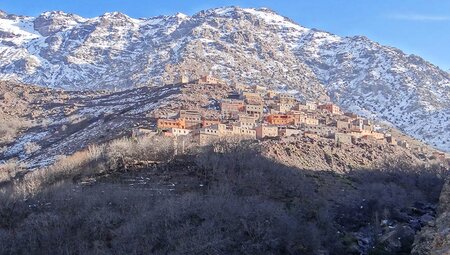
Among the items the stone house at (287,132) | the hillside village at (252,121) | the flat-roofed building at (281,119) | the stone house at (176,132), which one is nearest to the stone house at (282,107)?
the hillside village at (252,121)

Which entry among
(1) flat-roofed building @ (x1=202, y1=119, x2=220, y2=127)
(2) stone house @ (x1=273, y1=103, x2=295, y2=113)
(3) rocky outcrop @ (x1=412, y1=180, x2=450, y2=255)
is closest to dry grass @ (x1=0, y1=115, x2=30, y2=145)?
(1) flat-roofed building @ (x1=202, y1=119, x2=220, y2=127)

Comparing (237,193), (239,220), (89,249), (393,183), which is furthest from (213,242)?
(393,183)

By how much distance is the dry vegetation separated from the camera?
161 feet

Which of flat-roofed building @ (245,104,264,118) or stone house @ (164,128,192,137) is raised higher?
flat-roofed building @ (245,104,264,118)

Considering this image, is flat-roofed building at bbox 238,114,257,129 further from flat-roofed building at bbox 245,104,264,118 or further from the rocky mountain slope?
the rocky mountain slope

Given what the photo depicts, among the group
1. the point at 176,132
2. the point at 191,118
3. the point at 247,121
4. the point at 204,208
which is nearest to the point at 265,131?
the point at 247,121

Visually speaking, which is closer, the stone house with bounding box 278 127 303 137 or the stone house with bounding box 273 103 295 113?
the stone house with bounding box 278 127 303 137

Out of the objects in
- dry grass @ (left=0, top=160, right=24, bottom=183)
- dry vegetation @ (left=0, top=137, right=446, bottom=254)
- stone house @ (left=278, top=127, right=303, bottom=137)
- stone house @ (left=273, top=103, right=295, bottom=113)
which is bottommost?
dry grass @ (left=0, top=160, right=24, bottom=183)

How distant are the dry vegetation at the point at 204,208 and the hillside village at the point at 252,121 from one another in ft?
63.8

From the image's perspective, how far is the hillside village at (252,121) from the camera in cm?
10762

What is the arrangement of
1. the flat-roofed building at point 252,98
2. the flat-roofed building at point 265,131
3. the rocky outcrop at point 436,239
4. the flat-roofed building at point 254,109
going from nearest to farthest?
the rocky outcrop at point 436,239 < the flat-roofed building at point 265,131 < the flat-roofed building at point 254,109 < the flat-roofed building at point 252,98

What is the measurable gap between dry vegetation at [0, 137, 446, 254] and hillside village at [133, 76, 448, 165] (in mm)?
19440

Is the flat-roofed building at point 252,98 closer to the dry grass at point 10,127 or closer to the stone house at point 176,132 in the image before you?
the stone house at point 176,132

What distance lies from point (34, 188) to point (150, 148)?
722 inches
